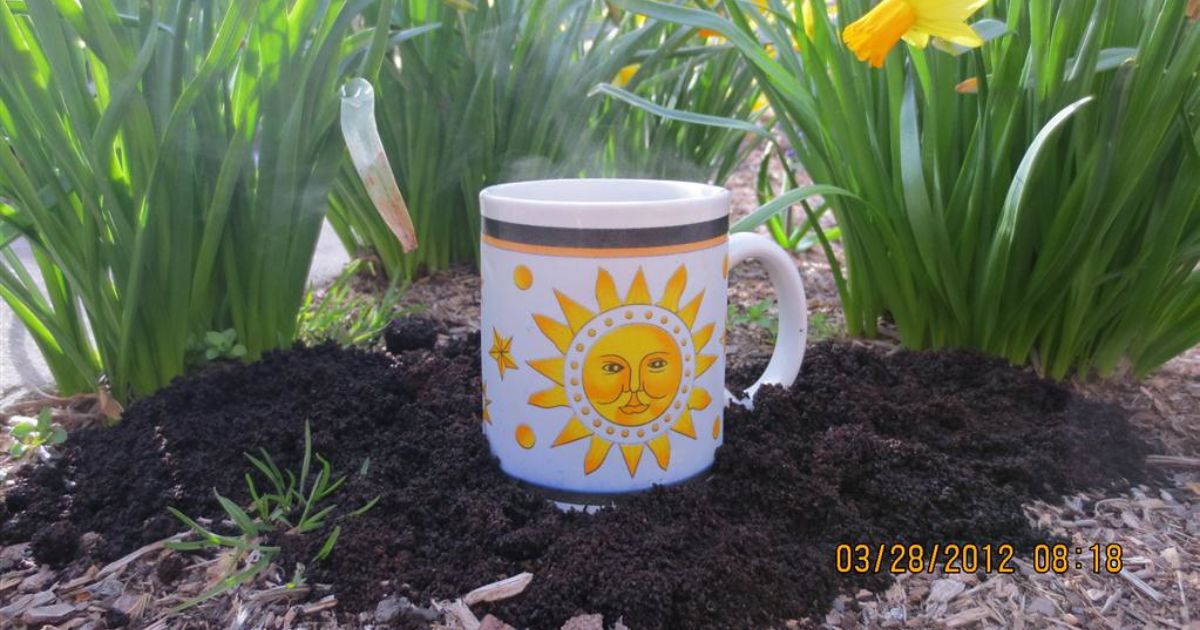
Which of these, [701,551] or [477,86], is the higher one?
[477,86]

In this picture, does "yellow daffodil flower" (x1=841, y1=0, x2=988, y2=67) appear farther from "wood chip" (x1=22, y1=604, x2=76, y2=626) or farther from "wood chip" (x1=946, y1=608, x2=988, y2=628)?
"wood chip" (x1=22, y1=604, x2=76, y2=626)

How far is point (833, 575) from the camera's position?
915 mm

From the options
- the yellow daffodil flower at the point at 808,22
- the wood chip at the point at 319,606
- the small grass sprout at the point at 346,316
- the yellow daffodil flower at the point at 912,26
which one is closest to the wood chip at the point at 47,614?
the wood chip at the point at 319,606

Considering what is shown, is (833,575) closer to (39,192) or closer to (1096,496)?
(1096,496)

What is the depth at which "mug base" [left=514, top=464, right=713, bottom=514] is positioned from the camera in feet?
3.19

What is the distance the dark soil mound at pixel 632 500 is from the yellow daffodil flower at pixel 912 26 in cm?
42

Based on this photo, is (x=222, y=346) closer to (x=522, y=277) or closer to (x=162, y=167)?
(x=162, y=167)

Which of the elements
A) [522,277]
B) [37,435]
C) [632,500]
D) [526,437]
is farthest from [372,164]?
[37,435]

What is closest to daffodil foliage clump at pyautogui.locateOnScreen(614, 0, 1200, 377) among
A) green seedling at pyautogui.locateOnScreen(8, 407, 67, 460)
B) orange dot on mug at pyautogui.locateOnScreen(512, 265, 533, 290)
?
orange dot on mug at pyautogui.locateOnScreen(512, 265, 533, 290)

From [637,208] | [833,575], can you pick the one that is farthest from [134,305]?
[833,575]

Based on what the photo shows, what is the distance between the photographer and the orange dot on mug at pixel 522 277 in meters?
0.94

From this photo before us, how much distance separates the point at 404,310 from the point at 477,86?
426 millimetres

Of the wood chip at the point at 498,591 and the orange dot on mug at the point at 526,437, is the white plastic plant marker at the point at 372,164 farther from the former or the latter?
the wood chip at the point at 498,591

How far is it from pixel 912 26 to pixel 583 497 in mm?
685
